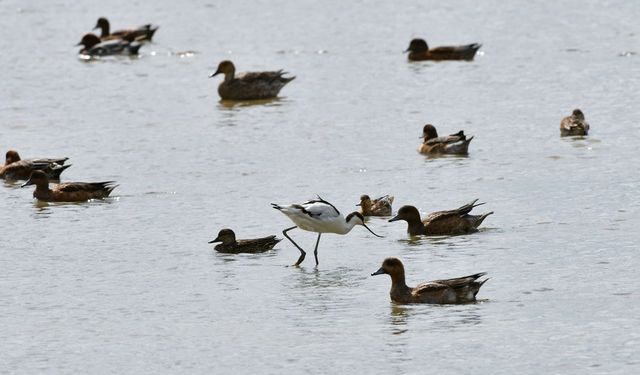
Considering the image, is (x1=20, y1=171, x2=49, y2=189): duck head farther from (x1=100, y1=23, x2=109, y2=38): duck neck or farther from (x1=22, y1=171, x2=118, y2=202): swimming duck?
(x1=100, y1=23, x2=109, y2=38): duck neck

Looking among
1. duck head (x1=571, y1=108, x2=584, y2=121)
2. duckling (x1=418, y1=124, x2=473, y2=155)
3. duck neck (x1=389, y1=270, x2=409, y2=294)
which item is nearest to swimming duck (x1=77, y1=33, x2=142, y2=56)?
duckling (x1=418, y1=124, x2=473, y2=155)

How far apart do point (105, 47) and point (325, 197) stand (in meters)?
15.9

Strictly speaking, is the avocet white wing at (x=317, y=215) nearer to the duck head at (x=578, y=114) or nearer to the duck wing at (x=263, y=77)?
the duck head at (x=578, y=114)

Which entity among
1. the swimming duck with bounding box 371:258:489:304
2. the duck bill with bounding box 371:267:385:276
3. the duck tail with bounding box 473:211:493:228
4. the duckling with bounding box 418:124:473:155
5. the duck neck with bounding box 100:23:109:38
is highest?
the duck neck with bounding box 100:23:109:38

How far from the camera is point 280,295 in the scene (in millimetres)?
13789

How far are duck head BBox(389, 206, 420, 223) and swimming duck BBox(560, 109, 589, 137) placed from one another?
617 centimetres

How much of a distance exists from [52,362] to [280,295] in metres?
2.69

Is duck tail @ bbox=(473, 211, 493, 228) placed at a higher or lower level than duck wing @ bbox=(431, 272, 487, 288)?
higher

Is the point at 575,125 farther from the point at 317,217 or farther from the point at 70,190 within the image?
the point at 317,217

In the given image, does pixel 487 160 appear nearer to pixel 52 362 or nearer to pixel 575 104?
pixel 575 104

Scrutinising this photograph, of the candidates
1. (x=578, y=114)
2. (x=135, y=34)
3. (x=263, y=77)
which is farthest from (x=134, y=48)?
(x=578, y=114)

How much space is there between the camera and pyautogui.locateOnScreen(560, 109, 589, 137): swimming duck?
856 inches

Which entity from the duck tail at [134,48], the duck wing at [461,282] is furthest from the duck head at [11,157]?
the duck tail at [134,48]

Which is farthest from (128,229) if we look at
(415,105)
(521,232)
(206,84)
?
(206,84)
